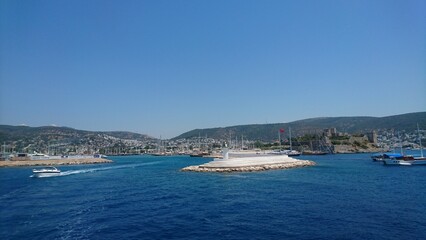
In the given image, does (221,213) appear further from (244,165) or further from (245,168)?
(244,165)

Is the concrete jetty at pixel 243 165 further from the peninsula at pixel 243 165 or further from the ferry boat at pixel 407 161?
the ferry boat at pixel 407 161

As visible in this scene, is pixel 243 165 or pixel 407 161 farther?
pixel 407 161

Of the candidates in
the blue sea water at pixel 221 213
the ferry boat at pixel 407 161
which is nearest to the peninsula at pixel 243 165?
the ferry boat at pixel 407 161

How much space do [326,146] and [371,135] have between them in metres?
40.4

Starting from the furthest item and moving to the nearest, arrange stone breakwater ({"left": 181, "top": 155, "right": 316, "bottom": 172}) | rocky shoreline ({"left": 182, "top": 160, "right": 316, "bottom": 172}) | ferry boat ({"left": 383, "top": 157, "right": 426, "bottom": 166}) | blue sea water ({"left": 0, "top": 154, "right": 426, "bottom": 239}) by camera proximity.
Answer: ferry boat ({"left": 383, "top": 157, "right": 426, "bottom": 166}) < stone breakwater ({"left": 181, "top": 155, "right": 316, "bottom": 172}) < rocky shoreline ({"left": 182, "top": 160, "right": 316, "bottom": 172}) < blue sea water ({"left": 0, "top": 154, "right": 426, "bottom": 239})

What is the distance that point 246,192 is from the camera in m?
34.8

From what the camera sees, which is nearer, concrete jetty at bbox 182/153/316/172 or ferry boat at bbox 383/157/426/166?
concrete jetty at bbox 182/153/316/172

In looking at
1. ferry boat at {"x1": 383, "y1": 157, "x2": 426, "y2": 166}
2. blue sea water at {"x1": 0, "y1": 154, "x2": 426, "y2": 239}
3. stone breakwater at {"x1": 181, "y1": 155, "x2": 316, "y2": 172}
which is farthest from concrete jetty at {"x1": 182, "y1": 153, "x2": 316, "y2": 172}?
blue sea water at {"x1": 0, "y1": 154, "x2": 426, "y2": 239}

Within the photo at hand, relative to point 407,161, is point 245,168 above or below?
above

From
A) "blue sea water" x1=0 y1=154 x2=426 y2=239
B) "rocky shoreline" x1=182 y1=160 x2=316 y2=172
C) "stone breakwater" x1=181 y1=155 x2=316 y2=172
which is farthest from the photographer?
"stone breakwater" x1=181 y1=155 x2=316 y2=172

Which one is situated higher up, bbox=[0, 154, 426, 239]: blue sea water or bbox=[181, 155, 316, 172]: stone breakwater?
bbox=[181, 155, 316, 172]: stone breakwater

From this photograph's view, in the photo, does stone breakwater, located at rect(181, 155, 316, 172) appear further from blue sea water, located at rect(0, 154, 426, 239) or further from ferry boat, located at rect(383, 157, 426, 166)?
blue sea water, located at rect(0, 154, 426, 239)

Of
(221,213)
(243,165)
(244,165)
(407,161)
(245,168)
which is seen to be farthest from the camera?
(407,161)

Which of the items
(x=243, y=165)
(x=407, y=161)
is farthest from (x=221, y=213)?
(x=407, y=161)
